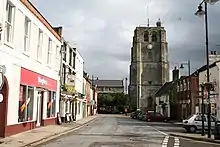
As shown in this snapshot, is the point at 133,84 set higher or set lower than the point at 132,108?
higher

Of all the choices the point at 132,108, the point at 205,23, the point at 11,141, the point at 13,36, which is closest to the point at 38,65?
the point at 13,36

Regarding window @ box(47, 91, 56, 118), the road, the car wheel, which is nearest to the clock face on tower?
window @ box(47, 91, 56, 118)

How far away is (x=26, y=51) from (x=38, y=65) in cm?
325

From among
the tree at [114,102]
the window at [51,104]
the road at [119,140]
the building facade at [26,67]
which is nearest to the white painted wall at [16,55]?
the building facade at [26,67]

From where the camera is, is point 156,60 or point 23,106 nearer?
point 23,106

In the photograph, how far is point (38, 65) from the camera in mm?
27844

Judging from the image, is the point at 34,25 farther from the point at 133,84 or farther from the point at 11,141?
the point at 133,84

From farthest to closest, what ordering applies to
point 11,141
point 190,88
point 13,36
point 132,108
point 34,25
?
point 132,108
point 190,88
point 34,25
point 13,36
point 11,141

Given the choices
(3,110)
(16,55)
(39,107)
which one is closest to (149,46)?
(39,107)

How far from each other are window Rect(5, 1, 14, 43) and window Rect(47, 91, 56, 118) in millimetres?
11744

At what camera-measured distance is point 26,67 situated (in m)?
24.5

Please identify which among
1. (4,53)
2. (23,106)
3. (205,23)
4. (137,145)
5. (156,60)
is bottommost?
(137,145)

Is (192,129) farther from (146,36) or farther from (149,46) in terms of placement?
(146,36)

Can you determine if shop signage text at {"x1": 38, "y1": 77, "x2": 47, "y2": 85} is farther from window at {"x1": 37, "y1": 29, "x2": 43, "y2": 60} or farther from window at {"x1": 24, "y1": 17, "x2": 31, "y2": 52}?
window at {"x1": 24, "y1": 17, "x2": 31, "y2": 52}
